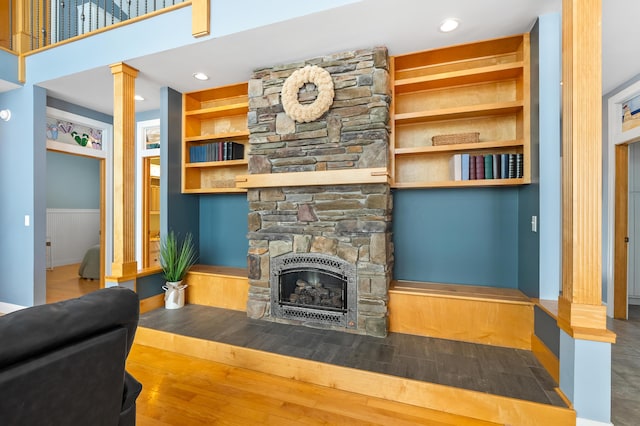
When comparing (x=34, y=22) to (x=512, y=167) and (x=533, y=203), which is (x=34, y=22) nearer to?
(x=512, y=167)

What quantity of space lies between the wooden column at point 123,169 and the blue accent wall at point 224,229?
0.93m

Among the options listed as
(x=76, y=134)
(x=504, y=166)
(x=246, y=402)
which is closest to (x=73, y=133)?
(x=76, y=134)

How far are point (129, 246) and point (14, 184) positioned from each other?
1.86 m

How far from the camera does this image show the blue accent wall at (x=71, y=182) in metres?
6.32

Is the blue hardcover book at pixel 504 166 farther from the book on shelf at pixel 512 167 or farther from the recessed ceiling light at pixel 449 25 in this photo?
the recessed ceiling light at pixel 449 25

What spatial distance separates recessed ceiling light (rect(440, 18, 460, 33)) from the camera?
2241mm

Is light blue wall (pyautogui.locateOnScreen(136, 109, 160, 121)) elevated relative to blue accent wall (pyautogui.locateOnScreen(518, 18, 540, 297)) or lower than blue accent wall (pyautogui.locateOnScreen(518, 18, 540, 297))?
elevated

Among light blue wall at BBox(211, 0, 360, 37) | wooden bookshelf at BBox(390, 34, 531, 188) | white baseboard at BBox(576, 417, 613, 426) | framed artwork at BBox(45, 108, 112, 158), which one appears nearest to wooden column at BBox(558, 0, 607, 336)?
white baseboard at BBox(576, 417, 613, 426)

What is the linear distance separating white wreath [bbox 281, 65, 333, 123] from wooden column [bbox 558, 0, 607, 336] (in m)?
1.70

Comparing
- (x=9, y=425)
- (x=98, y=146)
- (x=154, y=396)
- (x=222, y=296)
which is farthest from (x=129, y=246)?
(x=9, y=425)

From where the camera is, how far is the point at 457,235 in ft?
9.32

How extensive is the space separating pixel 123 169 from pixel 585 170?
12.4 feet

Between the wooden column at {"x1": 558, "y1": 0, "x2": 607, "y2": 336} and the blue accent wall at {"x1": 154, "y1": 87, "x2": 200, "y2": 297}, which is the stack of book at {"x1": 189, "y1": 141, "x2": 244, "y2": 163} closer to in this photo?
the blue accent wall at {"x1": 154, "y1": 87, "x2": 200, "y2": 297}

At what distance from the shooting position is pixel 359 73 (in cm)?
A: 263
